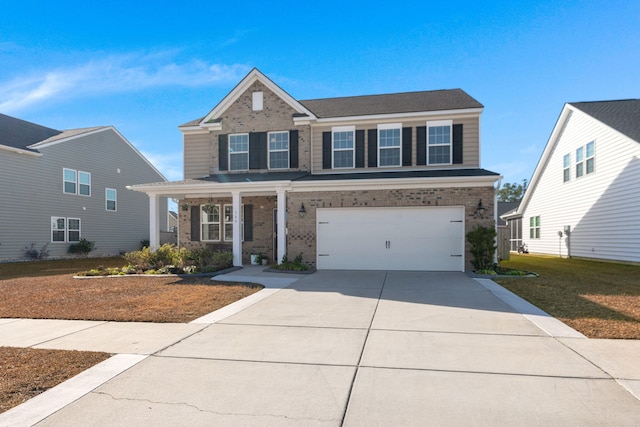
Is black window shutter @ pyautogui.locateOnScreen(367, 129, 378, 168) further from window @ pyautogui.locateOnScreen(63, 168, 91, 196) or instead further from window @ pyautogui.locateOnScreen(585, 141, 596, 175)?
window @ pyautogui.locateOnScreen(63, 168, 91, 196)

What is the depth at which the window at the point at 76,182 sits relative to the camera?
22.2 m

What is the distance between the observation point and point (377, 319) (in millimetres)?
6820

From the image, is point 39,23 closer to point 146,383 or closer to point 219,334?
point 219,334

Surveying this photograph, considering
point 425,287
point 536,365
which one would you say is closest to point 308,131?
point 425,287

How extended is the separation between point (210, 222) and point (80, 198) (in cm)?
1155

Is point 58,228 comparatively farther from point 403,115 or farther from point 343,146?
point 403,115

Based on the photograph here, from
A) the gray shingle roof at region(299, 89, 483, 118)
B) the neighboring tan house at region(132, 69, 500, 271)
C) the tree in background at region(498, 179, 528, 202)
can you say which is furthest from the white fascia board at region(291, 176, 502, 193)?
the tree in background at region(498, 179, 528, 202)

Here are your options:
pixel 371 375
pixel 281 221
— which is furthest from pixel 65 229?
pixel 371 375

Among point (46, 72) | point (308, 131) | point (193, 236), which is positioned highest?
point (46, 72)

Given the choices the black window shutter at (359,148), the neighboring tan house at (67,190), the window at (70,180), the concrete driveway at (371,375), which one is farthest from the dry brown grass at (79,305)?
the window at (70,180)

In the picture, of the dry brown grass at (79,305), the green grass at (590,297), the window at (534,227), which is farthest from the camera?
the window at (534,227)

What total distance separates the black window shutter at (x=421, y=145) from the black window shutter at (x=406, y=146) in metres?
0.31

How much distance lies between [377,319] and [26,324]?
6169mm

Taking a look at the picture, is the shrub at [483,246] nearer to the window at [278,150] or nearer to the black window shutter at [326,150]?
the black window shutter at [326,150]
